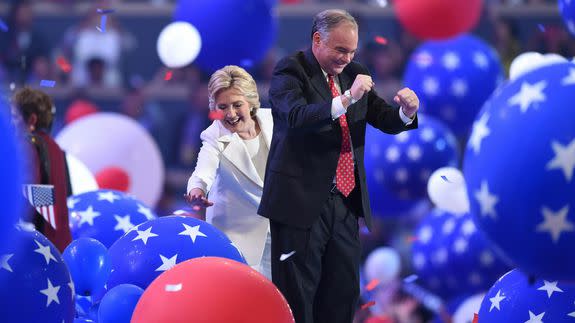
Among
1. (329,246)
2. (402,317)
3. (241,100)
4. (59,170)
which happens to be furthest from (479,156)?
(402,317)

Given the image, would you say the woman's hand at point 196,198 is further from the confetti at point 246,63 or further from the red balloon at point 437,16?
the red balloon at point 437,16

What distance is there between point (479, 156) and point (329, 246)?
0.96 meters

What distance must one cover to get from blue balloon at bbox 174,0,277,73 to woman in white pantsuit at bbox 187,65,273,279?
78.0 inches

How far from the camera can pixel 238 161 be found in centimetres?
507

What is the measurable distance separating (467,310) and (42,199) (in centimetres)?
306

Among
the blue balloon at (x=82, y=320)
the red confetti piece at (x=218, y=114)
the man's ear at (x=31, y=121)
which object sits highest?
the red confetti piece at (x=218, y=114)

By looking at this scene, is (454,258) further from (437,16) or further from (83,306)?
(83,306)

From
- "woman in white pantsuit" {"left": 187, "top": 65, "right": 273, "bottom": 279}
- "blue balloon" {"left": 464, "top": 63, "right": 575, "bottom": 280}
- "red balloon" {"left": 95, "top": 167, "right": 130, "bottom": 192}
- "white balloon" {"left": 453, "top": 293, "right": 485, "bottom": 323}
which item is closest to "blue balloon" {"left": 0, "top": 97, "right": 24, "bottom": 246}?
"blue balloon" {"left": 464, "top": 63, "right": 575, "bottom": 280}

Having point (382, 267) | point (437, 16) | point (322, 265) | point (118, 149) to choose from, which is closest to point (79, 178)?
point (118, 149)

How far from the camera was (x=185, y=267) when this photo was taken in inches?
161

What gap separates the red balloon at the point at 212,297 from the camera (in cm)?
389

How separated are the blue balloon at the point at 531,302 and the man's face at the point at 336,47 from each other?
118 centimetres

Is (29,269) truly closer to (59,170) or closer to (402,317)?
(59,170)

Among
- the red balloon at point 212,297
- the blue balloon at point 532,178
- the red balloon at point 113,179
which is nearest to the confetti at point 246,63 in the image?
the red balloon at point 113,179
